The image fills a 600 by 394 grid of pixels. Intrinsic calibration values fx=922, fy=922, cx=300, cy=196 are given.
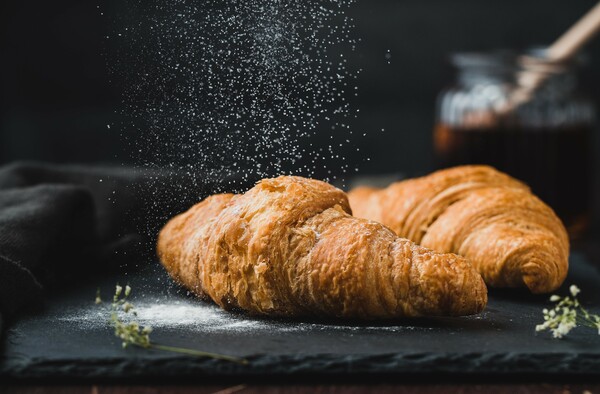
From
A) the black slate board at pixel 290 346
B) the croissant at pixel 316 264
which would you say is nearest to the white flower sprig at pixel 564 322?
the black slate board at pixel 290 346

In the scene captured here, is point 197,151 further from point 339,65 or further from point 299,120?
point 339,65

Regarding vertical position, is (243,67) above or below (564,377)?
above

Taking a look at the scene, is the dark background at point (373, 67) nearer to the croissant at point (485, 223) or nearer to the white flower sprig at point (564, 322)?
the croissant at point (485, 223)

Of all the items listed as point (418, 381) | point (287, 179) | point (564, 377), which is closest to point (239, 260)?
point (287, 179)

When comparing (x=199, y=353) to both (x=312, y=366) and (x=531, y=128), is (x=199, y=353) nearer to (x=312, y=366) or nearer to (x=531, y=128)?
(x=312, y=366)

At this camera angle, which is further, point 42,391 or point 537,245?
point 537,245

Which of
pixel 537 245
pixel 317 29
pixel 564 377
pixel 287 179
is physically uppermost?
pixel 317 29

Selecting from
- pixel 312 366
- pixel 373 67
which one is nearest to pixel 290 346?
pixel 312 366
